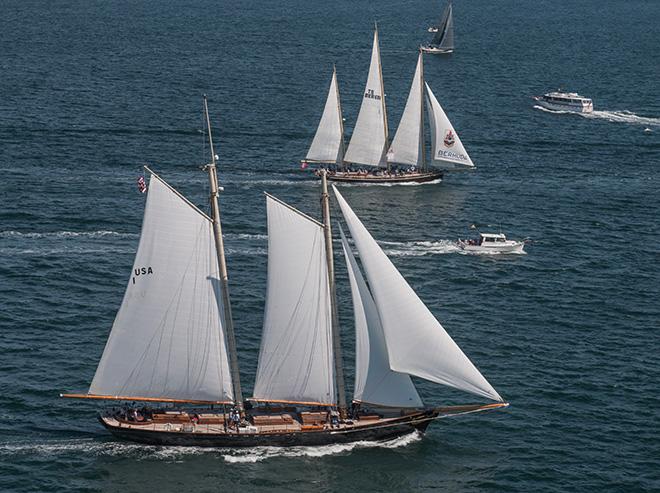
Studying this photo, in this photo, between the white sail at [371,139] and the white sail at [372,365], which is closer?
the white sail at [372,365]

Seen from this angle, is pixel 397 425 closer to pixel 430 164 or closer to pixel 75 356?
pixel 75 356

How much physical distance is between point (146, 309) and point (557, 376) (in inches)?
1377

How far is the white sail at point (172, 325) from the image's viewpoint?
90.8m

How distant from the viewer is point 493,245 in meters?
139

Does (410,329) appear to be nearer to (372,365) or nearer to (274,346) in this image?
(372,365)

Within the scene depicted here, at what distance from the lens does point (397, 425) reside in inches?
3597

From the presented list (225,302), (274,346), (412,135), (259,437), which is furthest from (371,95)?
(259,437)

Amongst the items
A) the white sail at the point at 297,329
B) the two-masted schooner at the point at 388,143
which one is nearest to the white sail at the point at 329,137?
the two-masted schooner at the point at 388,143

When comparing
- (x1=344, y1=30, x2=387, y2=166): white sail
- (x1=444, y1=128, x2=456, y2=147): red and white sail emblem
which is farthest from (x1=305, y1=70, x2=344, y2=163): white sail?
(x1=444, y1=128, x2=456, y2=147): red and white sail emblem

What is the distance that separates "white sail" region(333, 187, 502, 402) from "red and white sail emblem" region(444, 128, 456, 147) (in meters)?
81.9

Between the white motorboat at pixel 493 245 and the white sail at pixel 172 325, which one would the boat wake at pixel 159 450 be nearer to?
the white sail at pixel 172 325

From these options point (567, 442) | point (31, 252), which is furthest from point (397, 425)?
point (31, 252)

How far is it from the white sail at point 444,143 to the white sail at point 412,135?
5.06 feet

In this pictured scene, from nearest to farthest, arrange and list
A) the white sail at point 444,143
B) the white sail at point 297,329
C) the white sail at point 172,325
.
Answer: the white sail at point 172,325
the white sail at point 297,329
the white sail at point 444,143
